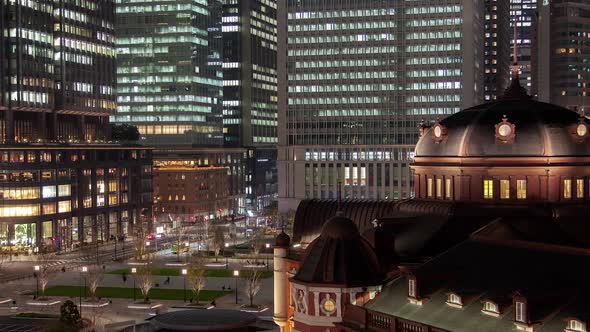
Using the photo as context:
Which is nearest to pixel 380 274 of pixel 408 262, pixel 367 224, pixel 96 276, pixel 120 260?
pixel 408 262

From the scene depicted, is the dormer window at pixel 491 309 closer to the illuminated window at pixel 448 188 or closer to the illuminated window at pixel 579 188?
the illuminated window at pixel 448 188

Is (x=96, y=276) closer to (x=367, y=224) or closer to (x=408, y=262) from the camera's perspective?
(x=367, y=224)

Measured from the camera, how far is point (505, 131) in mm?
84188

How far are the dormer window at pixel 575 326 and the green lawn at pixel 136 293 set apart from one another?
273ft

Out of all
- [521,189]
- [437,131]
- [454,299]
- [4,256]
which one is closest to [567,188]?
[521,189]

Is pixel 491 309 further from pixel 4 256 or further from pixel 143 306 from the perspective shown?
pixel 4 256

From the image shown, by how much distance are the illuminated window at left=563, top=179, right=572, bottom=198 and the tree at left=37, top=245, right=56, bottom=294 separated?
266 ft

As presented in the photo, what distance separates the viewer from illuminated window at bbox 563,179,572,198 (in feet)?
279

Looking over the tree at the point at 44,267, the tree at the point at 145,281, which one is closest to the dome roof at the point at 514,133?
the tree at the point at 145,281

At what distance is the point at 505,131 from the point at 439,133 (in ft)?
22.7

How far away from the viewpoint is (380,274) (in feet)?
248

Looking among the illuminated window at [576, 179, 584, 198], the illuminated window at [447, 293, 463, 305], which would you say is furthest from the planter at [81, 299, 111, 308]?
the illuminated window at [447, 293, 463, 305]

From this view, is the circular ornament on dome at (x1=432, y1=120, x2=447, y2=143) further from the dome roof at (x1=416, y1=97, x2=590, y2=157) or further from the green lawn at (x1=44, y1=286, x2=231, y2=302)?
the green lawn at (x1=44, y1=286, x2=231, y2=302)

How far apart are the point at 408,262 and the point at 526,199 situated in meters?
13.1
